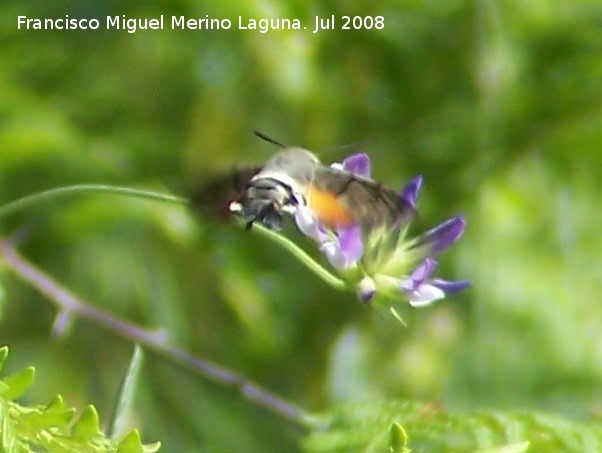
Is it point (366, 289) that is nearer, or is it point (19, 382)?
point (19, 382)

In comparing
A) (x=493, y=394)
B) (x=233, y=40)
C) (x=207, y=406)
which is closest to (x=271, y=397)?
(x=207, y=406)

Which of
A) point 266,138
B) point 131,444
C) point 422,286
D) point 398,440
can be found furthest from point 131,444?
point 266,138

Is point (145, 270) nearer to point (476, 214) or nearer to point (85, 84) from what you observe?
point (85, 84)

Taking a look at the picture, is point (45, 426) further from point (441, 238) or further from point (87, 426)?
point (441, 238)

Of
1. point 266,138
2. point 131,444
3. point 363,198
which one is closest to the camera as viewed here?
point 131,444

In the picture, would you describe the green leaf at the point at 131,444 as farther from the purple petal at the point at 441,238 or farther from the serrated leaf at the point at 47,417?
the purple petal at the point at 441,238

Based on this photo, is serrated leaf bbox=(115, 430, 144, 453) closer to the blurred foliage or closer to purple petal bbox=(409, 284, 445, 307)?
the blurred foliage
